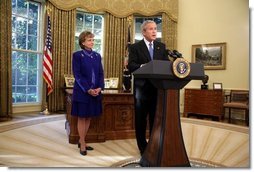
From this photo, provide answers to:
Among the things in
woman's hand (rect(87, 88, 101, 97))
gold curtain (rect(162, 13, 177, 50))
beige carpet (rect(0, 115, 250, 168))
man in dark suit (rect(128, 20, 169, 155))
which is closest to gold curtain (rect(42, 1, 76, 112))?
beige carpet (rect(0, 115, 250, 168))

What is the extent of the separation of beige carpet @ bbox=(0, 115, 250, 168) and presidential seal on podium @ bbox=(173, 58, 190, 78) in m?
0.87

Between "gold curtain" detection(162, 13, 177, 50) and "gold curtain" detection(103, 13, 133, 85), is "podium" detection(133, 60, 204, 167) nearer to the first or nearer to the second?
"gold curtain" detection(162, 13, 177, 50)

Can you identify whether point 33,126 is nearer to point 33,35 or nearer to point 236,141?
point 33,35

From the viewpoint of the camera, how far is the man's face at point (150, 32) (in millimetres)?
2142

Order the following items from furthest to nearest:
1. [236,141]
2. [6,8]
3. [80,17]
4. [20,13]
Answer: [80,17] < [20,13] < [6,8] < [236,141]

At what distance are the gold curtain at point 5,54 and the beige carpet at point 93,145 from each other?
0.65 meters

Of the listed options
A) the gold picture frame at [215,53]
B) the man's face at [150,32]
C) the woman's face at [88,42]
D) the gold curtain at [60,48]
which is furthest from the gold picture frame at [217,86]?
the gold curtain at [60,48]

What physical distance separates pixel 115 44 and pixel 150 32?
3653 millimetres

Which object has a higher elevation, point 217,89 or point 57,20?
point 57,20

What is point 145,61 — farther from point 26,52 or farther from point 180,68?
point 26,52

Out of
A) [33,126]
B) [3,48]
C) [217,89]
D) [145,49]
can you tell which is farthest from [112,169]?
[3,48]

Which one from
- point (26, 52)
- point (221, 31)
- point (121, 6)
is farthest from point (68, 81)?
point (221, 31)

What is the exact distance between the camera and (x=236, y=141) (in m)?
2.85

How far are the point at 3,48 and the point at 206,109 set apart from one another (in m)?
3.76
